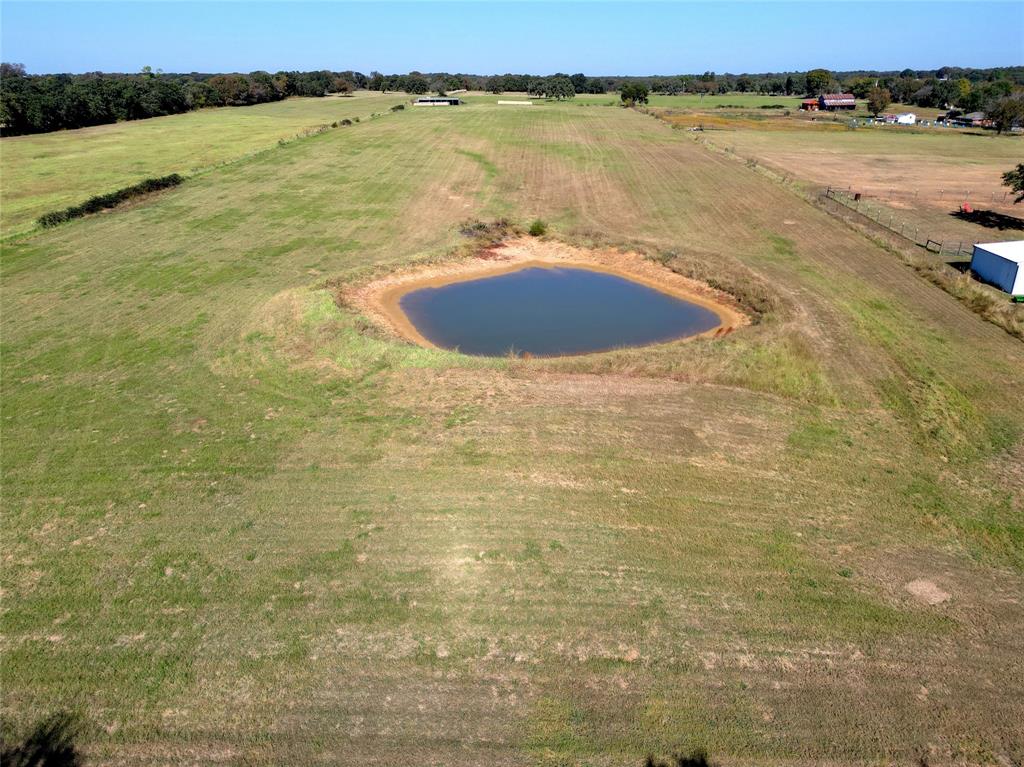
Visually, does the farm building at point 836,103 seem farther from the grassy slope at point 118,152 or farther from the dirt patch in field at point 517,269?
the dirt patch in field at point 517,269

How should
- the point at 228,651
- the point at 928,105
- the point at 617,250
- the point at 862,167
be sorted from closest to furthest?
the point at 228,651, the point at 617,250, the point at 862,167, the point at 928,105

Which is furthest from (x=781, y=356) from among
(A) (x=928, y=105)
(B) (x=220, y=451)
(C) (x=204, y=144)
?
(A) (x=928, y=105)

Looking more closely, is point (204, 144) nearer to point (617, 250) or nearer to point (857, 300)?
point (617, 250)

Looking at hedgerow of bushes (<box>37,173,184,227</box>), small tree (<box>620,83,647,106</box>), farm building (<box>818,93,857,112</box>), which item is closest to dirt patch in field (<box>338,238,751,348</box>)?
hedgerow of bushes (<box>37,173,184,227</box>)

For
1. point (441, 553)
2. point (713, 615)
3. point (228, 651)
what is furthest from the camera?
point (441, 553)

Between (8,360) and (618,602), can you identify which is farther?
(8,360)

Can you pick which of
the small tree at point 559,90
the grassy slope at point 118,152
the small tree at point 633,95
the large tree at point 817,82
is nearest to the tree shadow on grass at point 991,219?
the grassy slope at point 118,152

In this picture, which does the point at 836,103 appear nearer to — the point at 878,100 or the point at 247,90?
the point at 878,100
